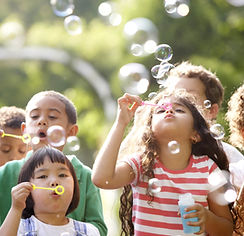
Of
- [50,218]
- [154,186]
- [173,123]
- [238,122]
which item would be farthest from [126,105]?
[238,122]

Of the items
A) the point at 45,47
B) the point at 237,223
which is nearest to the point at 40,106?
the point at 237,223

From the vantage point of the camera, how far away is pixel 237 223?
3416 mm

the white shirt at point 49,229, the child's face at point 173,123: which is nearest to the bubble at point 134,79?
the child's face at point 173,123

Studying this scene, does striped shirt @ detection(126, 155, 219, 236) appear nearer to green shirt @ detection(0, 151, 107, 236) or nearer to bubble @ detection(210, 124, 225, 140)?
bubble @ detection(210, 124, 225, 140)

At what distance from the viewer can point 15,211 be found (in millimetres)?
2982

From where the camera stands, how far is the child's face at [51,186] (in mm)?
3092

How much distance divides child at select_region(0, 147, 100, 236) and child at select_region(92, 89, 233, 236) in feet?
0.56

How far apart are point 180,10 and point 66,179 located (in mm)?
1292

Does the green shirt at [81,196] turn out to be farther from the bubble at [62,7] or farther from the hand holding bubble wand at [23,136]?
the bubble at [62,7]

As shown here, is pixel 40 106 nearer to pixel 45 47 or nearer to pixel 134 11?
pixel 134 11

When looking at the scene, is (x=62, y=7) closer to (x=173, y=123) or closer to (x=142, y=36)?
(x=142, y=36)

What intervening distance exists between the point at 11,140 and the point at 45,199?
37.6 inches

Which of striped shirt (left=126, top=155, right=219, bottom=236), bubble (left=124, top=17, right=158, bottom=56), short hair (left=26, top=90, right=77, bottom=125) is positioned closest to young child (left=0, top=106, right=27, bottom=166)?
short hair (left=26, top=90, right=77, bottom=125)

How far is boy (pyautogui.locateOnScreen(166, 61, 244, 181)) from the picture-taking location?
3.81m
